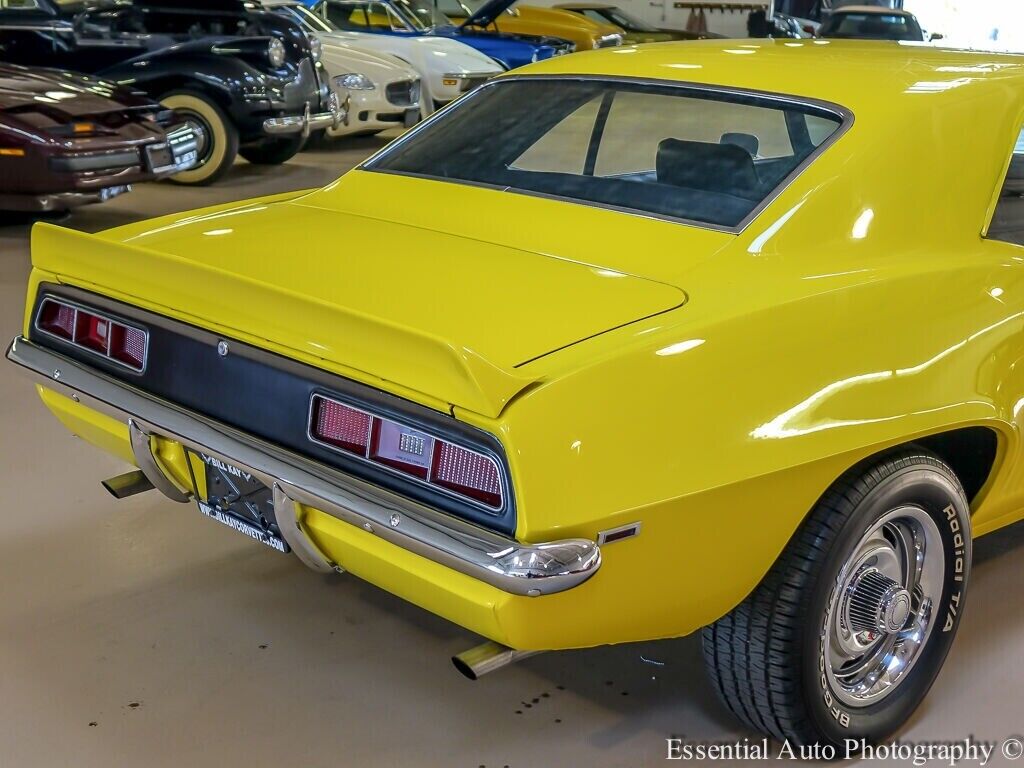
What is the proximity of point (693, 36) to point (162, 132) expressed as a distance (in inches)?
395

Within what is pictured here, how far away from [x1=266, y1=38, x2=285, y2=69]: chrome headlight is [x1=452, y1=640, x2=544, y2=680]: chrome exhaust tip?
6.87 m

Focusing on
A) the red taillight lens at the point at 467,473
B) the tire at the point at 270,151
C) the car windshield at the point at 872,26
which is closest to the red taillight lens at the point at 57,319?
the red taillight lens at the point at 467,473

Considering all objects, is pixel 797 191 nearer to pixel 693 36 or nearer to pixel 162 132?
pixel 162 132

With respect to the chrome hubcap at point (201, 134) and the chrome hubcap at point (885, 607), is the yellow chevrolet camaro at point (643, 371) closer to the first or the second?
the chrome hubcap at point (885, 607)

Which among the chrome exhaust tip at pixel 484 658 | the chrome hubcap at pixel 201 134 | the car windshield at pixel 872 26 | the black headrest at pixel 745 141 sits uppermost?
the car windshield at pixel 872 26

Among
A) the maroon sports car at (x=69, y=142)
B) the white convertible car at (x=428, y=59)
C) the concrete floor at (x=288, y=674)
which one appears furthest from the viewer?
the white convertible car at (x=428, y=59)

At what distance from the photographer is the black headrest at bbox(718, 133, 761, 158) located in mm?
2562

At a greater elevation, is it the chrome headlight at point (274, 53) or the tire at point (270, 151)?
the chrome headlight at point (274, 53)

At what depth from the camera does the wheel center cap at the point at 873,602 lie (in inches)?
87.7

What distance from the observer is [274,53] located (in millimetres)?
8031

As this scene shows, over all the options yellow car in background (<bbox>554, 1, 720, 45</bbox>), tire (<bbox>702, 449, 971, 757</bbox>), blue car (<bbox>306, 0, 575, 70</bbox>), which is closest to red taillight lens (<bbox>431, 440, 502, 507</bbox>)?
tire (<bbox>702, 449, 971, 757</bbox>)

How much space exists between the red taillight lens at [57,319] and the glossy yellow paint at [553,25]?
11265 mm

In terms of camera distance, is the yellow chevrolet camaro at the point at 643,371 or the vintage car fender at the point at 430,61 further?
the vintage car fender at the point at 430,61

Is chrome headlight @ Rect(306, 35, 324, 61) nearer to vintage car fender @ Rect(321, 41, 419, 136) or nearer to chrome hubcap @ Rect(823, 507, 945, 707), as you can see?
vintage car fender @ Rect(321, 41, 419, 136)
